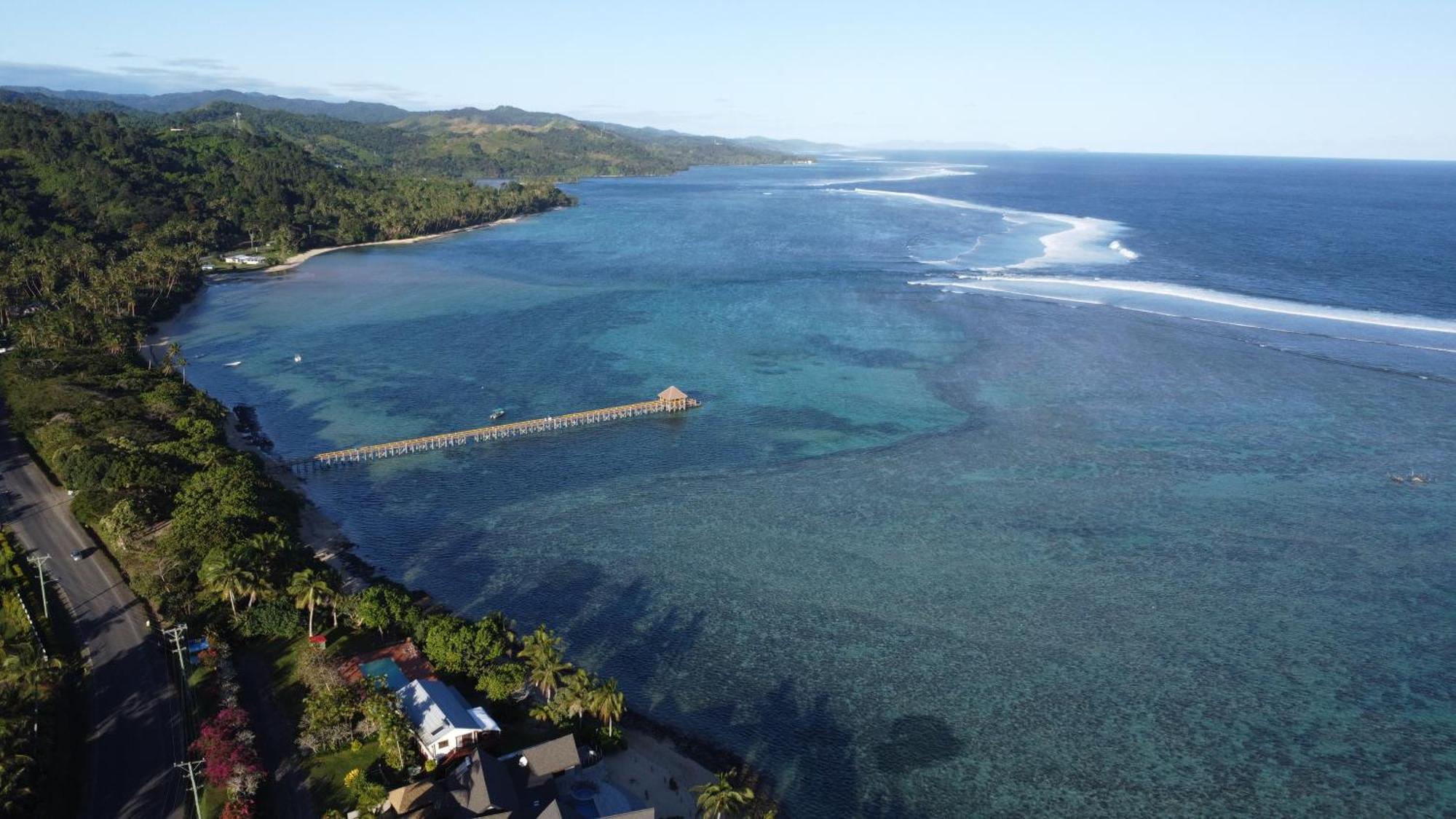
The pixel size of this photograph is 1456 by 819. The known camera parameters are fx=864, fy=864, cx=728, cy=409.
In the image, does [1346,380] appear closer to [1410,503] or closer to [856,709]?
[1410,503]

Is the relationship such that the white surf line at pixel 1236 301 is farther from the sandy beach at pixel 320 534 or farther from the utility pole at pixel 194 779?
the utility pole at pixel 194 779

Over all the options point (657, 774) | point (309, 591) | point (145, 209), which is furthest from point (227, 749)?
point (145, 209)

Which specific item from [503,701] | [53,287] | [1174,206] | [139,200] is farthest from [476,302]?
[1174,206]

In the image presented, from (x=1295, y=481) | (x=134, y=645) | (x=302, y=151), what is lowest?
(x=134, y=645)

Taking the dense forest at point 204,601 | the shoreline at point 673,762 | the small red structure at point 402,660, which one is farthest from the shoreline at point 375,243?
the shoreline at point 673,762

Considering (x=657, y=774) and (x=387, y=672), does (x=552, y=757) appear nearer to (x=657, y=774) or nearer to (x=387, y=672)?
(x=657, y=774)
